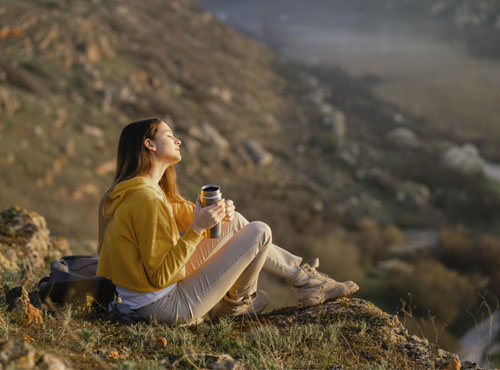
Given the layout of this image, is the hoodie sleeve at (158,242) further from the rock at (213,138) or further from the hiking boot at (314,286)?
the rock at (213,138)

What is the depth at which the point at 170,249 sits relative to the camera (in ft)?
8.41

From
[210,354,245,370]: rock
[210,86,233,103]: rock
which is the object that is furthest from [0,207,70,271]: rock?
[210,86,233,103]: rock

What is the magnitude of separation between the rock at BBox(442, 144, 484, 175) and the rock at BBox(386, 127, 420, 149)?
2.06 metres

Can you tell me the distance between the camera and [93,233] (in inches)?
372

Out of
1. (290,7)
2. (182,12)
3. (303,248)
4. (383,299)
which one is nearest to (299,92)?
(182,12)

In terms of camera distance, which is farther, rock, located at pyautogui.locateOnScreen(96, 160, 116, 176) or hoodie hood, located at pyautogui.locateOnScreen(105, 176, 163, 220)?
rock, located at pyautogui.locateOnScreen(96, 160, 116, 176)

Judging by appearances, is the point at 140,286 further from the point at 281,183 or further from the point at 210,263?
the point at 281,183

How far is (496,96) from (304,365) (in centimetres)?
4448

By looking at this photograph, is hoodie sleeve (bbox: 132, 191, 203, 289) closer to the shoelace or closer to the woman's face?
the woman's face

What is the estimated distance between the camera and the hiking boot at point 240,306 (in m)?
3.22

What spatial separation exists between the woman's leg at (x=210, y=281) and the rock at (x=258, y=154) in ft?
48.7

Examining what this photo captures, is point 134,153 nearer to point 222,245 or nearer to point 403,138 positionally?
point 222,245

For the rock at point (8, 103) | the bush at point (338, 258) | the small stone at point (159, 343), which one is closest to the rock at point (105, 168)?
the rock at point (8, 103)

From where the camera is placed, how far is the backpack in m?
3.01
